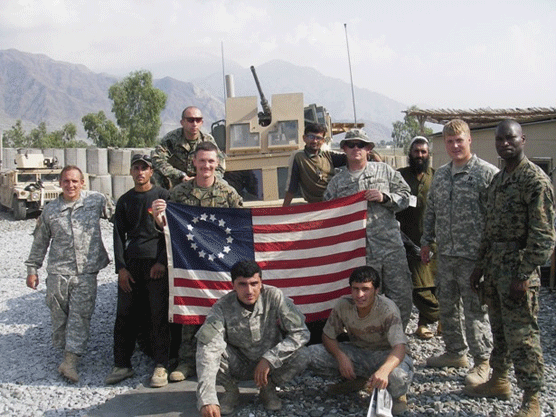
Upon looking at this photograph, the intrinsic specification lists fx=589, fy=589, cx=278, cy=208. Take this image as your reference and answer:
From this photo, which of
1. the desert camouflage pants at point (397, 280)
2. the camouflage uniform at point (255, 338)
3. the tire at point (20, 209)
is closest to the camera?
the camouflage uniform at point (255, 338)

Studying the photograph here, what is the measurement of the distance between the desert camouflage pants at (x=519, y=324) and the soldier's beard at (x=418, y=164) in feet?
6.67

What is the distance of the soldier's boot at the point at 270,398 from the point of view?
14.5 ft

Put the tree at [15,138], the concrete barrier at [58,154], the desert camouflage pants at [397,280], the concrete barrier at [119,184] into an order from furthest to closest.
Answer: the tree at [15,138] < the concrete barrier at [58,154] < the concrete barrier at [119,184] < the desert camouflage pants at [397,280]

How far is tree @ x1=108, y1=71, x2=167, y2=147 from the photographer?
45.9 metres

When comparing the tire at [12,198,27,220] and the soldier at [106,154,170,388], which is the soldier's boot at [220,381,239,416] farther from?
the tire at [12,198,27,220]

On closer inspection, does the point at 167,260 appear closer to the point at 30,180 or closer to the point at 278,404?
the point at 278,404

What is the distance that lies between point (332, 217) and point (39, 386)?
304 centimetres

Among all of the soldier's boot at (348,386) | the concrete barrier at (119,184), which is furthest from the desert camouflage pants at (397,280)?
the concrete barrier at (119,184)

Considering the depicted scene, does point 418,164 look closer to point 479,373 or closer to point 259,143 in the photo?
point 479,373

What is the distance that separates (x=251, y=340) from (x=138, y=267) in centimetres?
142

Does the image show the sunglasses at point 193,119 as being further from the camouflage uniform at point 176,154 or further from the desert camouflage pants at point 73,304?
the desert camouflage pants at point 73,304

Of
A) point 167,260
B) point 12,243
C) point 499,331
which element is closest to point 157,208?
point 167,260

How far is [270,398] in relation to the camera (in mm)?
4457

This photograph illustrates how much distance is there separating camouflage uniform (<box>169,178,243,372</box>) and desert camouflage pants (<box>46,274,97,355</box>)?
3.03 ft
